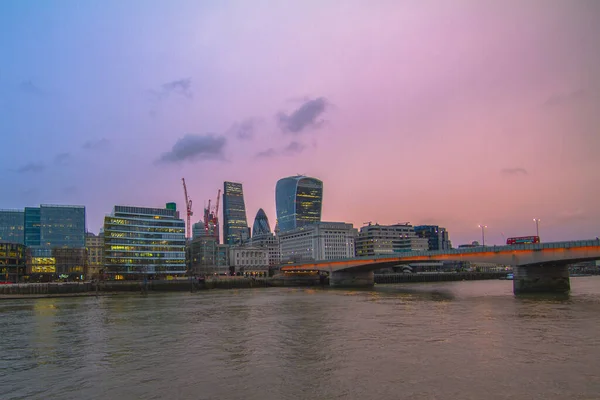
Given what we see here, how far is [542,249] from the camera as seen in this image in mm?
78750

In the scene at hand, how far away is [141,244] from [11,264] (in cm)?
4822

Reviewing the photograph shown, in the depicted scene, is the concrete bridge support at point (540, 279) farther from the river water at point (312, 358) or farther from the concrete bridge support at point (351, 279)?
the concrete bridge support at point (351, 279)

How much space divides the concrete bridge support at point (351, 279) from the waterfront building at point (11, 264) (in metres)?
119

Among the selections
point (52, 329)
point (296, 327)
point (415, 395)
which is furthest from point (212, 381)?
point (52, 329)

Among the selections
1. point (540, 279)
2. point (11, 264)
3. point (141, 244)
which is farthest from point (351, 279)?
point (11, 264)

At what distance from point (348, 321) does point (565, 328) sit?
18954 millimetres

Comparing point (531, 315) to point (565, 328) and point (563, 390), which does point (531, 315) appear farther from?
point (563, 390)

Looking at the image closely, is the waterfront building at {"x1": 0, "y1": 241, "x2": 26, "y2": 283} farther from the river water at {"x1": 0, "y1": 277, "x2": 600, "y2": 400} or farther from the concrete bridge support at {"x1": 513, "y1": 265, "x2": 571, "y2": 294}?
the concrete bridge support at {"x1": 513, "y1": 265, "x2": 571, "y2": 294}

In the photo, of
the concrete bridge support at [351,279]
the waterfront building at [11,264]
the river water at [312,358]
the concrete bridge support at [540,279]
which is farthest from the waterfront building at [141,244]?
the river water at [312,358]

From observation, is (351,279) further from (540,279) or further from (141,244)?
(141,244)

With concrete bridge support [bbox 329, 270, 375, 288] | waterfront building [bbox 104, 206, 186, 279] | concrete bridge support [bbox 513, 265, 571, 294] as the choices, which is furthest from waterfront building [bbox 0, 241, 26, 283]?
concrete bridge support [bbox 513, 265, 571, 294]

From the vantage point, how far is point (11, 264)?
18025cm

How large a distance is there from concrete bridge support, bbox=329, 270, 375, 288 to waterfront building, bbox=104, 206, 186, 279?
76358 millimetres

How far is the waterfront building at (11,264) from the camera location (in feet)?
580
